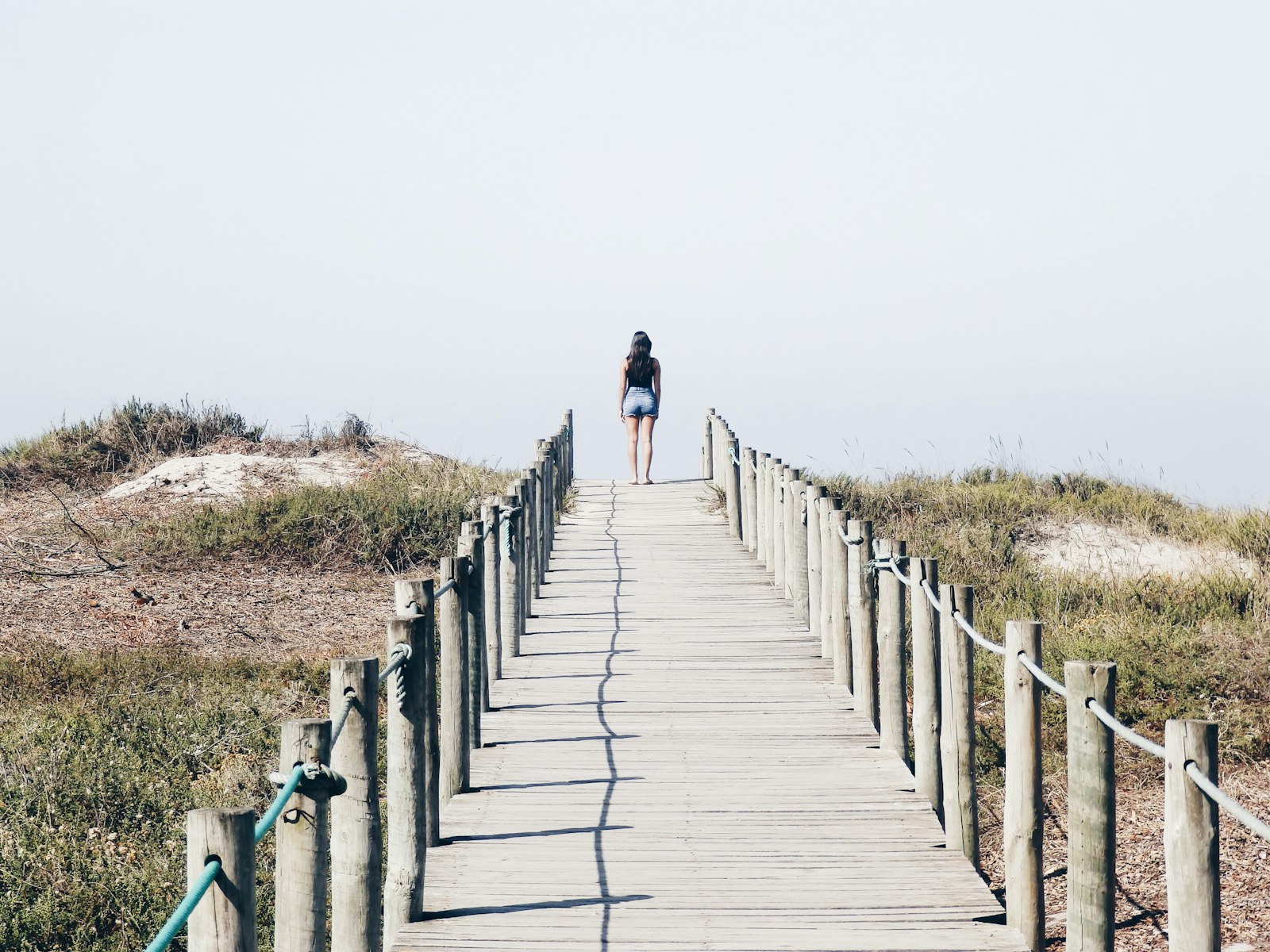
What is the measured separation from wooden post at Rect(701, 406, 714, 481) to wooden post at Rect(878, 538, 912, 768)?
1557cm

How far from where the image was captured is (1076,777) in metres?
4.74

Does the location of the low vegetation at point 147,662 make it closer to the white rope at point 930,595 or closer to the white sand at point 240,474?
the white sand at point 240,474

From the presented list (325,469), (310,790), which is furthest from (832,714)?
(325,469)

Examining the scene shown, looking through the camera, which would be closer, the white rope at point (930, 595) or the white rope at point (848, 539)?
the white rope at point (930, 595)

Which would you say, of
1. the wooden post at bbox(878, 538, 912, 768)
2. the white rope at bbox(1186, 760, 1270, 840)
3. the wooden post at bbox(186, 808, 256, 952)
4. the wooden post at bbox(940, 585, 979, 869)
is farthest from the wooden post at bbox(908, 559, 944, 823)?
the wooden post at bbox(186, 808, 256, 952)

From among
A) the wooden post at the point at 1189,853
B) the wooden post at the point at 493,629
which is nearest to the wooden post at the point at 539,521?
the wooden post at the point at 493,629

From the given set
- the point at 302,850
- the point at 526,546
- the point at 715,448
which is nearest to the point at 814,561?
the point at 526,546

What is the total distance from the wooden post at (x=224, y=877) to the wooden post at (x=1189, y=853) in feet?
7.70

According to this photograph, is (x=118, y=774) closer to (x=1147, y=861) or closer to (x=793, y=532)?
(x=793, y=532)

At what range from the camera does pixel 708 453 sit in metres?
24.2

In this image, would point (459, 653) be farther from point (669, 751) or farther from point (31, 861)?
point (31, 861)

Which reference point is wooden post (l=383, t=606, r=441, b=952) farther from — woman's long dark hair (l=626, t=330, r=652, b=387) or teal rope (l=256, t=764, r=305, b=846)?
woman's long dark hair (l=626, t=330, r=652, b=387)

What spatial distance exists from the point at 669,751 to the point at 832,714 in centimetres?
133

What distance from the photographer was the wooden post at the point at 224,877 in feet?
10.1
